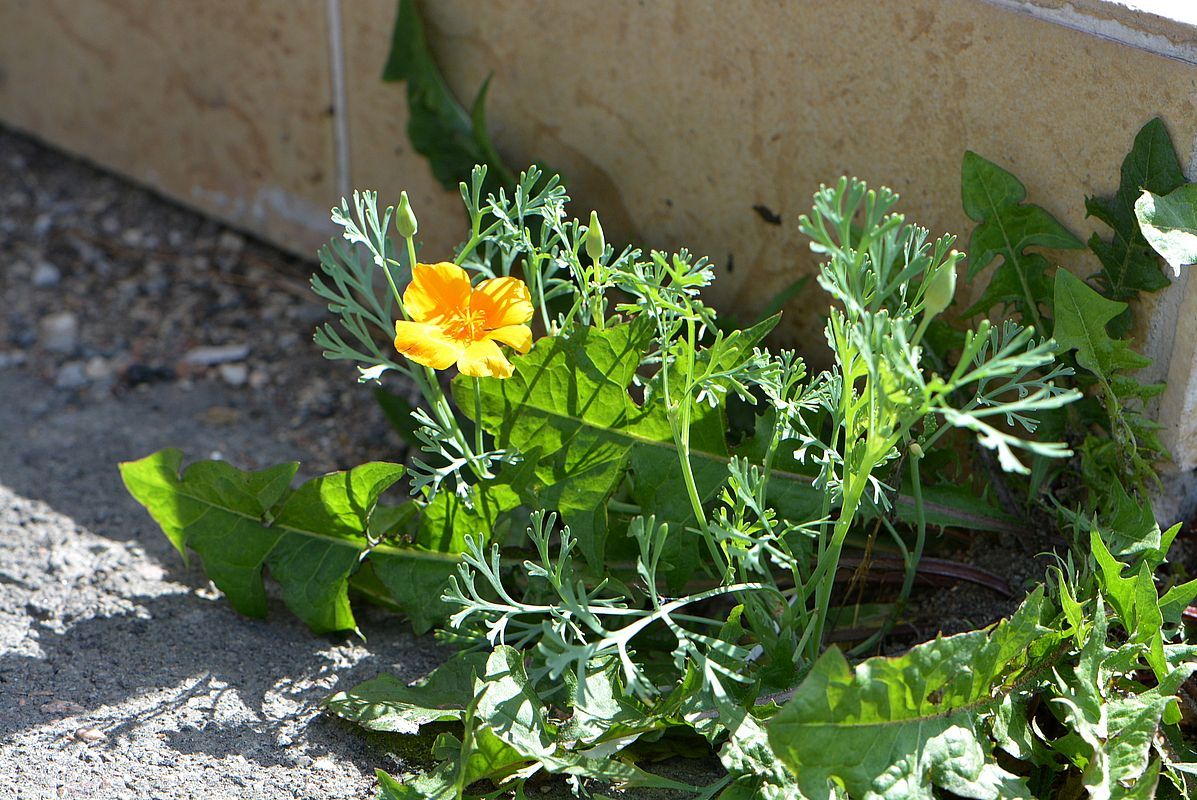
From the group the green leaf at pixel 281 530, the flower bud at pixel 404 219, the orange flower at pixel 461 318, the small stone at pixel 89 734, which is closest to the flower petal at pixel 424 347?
the orange flower at pixel 461 318

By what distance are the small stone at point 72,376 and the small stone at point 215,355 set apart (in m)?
0.24

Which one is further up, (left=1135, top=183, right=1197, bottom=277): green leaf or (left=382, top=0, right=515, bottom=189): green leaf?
(left=1135, top=183, right=1197, bottom=277): green leaf

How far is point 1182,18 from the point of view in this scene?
1820 mm

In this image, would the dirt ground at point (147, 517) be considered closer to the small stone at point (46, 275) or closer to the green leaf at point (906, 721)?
the small stone at point (46, 275)

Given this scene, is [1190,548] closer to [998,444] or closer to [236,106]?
[998,444]

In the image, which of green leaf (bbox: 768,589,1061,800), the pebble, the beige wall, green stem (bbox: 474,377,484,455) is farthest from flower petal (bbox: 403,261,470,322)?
the pebble

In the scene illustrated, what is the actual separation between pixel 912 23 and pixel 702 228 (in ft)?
2.11

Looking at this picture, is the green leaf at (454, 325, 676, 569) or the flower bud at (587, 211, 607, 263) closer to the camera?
the flower bud at (587, 211, 607, 263)

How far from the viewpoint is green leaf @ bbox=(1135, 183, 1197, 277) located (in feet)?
5.92

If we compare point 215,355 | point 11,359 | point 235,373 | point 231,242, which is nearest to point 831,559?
point 235,373

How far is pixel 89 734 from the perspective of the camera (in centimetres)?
183

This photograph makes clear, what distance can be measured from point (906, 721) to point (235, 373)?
2.00 m

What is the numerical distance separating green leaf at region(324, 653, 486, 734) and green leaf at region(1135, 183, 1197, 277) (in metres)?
1.13

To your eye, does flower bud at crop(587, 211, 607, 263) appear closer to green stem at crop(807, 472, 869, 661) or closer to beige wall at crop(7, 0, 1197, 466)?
green stem at crop(807, 472, 869, 661)
